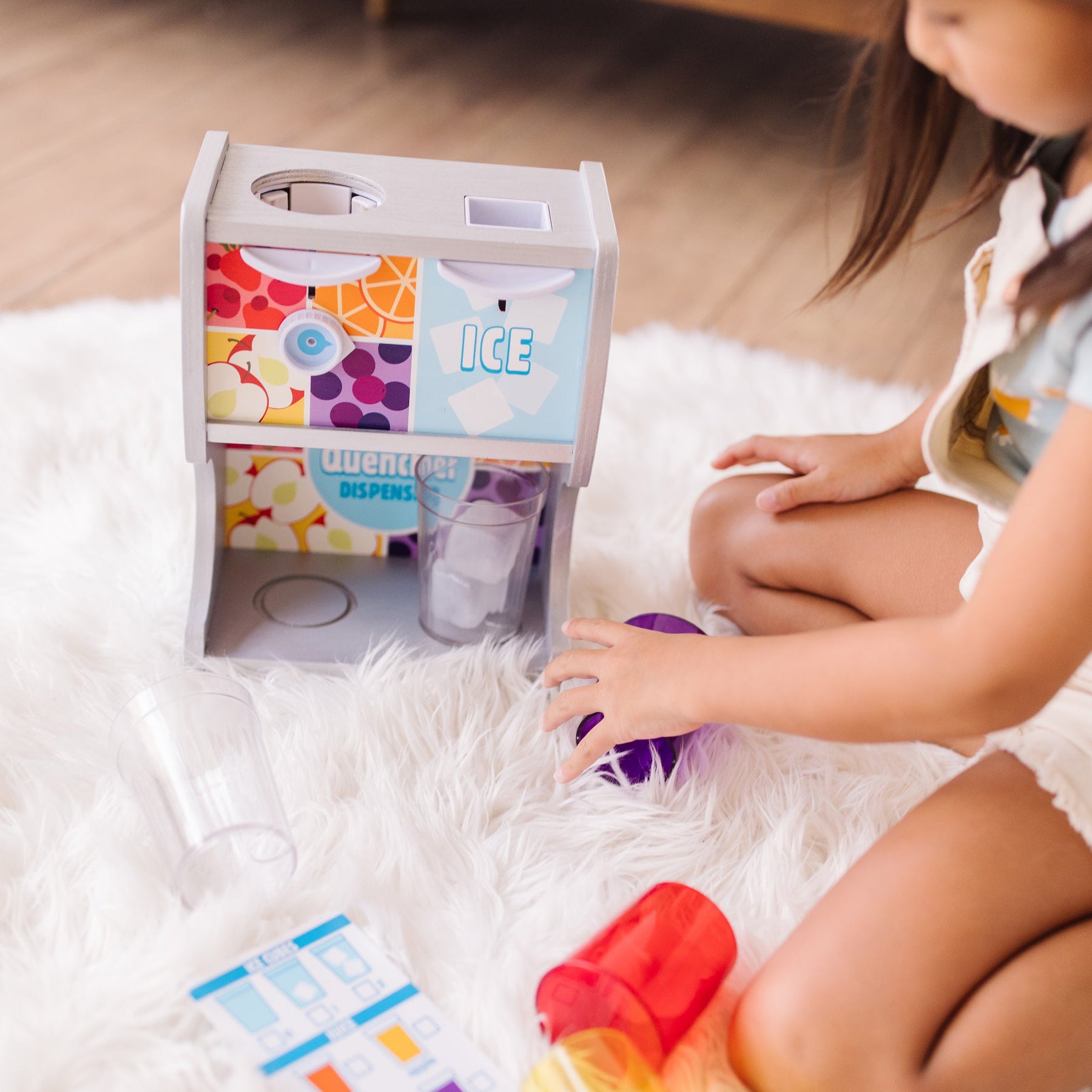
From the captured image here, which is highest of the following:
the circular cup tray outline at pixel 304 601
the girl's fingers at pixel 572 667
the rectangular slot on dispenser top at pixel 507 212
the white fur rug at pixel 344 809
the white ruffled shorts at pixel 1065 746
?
the rectangular slot on dispenser top at pixel 507 212

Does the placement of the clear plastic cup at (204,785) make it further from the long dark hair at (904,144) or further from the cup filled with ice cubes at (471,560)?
the long dark hair at (904,144)

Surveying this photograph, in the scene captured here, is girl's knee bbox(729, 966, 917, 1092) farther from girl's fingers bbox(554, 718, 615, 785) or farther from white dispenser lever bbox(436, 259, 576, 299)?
white dispenser lever bbox(436, 259, 576, 299)

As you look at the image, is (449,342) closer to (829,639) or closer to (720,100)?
(829,639)

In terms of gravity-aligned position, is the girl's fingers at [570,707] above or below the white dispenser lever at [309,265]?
below

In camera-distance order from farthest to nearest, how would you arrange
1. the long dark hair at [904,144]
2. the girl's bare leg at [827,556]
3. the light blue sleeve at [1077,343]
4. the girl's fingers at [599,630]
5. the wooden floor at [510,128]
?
the wooden floor at [510,128]
the girl's bare leg at [827,556]
the girl's fingers at [599,630]
the long dark hair at [904,144]
the light blue sleeve at [1077,343]

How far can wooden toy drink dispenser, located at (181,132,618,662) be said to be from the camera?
2.53 ft

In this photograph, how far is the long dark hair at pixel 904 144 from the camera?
66cm

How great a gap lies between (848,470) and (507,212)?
0.33 meters

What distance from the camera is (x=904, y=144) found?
0.68m

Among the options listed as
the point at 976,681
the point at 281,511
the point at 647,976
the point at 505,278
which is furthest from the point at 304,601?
the point at 976,681

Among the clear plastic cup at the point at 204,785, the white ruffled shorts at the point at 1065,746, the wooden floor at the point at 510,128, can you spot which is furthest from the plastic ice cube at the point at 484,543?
the wooden floor at the point at 510,128

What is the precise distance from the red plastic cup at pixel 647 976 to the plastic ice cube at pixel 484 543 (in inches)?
11.4

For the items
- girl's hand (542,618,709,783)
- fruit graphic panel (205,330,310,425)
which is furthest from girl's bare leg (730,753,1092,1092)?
fruit graphic panel (205,330,310,425)

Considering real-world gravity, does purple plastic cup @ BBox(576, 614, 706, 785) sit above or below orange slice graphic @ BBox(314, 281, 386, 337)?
below
